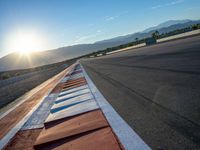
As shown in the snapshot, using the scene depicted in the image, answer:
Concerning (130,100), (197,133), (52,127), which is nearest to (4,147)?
(52,127)

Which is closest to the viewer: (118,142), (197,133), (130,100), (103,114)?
(197,133)

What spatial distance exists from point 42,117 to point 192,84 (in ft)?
14.3

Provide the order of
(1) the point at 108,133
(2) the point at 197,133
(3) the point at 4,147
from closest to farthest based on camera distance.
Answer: (2) the point at 197,133 → (1) the point at 108,133 → (3) the point at 4,147

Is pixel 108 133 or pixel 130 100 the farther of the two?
pixel 130 100

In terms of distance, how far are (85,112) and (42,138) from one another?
161 cm

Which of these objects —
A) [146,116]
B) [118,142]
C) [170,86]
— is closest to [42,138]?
[118,142]

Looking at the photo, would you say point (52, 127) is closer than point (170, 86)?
Yes

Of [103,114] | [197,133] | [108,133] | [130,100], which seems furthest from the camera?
[130,100]

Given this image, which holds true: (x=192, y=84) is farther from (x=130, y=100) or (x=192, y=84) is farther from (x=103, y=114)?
(x=103, y=114)

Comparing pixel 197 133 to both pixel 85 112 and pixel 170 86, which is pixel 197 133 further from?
pixel 170 86

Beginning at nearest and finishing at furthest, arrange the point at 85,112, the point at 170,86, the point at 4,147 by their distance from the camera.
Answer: the point at 4,147 < the point at 85,112 < the point at 170,86

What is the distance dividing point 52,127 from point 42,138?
78cm

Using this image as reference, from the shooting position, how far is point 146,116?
4.83m

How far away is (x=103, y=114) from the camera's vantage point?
19.0ft
